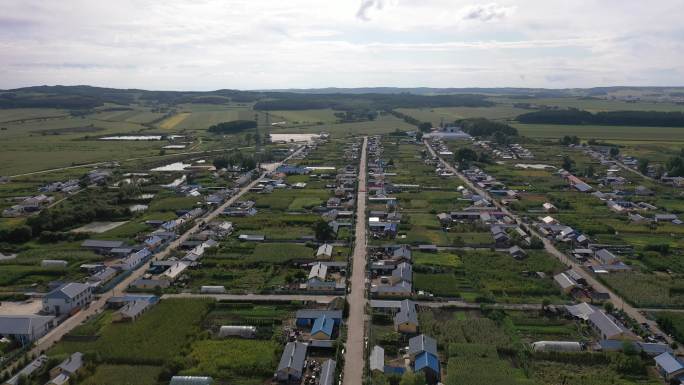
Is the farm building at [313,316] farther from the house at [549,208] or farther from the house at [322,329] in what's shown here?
the house at [549,208]

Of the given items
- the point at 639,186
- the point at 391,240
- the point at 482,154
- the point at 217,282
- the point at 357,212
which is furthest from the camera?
the point at 482,154

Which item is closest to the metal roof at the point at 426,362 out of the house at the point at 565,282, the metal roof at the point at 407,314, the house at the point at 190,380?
the metal roof at the point at 407,314

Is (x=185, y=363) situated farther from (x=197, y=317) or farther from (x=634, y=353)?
(x=634, y=353)

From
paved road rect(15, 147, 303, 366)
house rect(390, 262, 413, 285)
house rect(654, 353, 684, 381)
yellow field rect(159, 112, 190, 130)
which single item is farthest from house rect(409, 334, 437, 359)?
yellow field rect(159, 112, 190, 130)

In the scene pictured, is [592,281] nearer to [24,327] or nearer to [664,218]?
[664,218]

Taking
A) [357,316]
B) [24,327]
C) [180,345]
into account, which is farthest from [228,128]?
[180,345]

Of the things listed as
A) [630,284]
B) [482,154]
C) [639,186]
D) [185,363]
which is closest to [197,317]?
[185,363]
